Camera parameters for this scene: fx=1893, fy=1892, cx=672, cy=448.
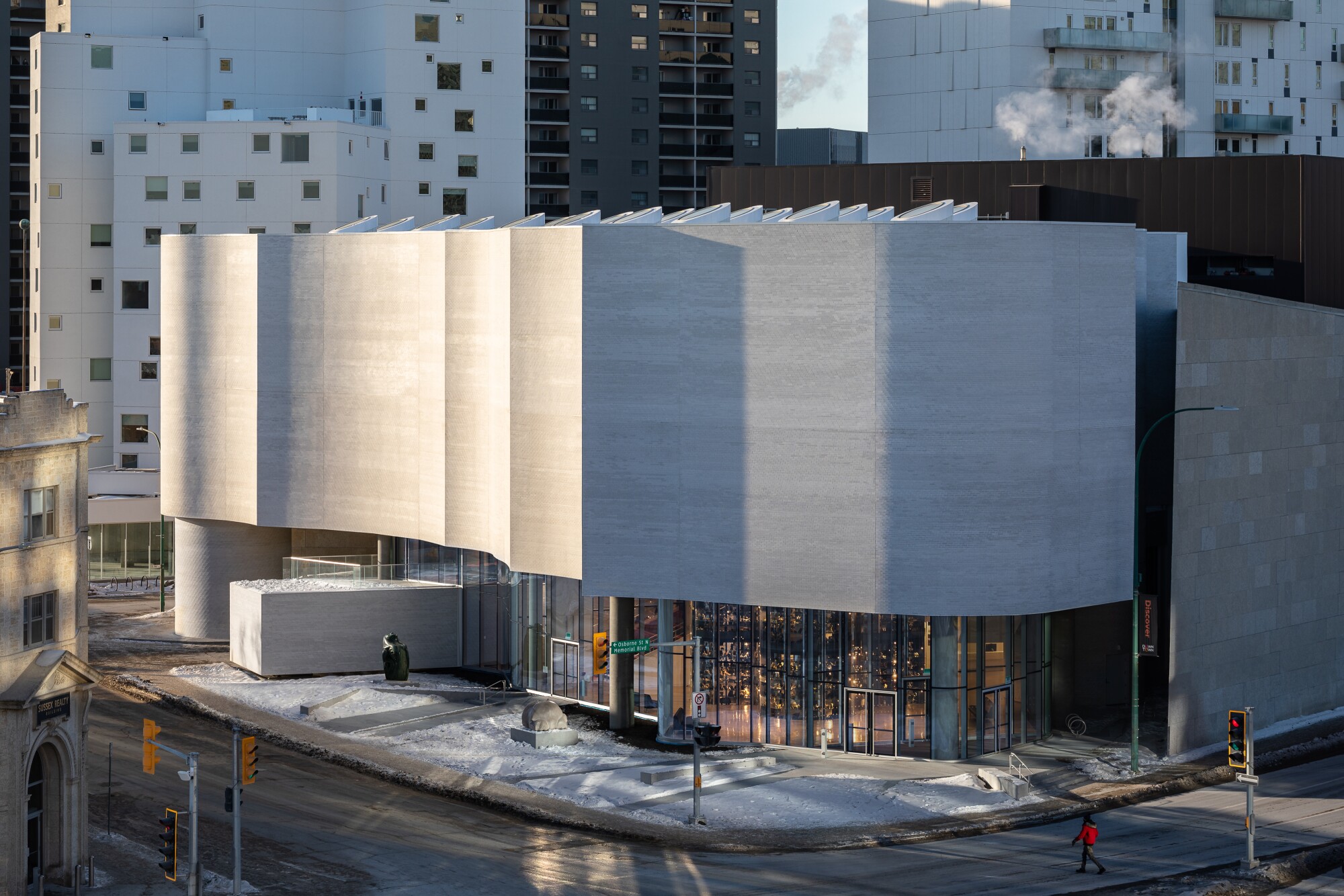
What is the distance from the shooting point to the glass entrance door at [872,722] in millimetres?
57844

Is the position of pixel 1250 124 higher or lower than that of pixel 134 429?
higher

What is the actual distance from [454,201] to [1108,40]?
137ft

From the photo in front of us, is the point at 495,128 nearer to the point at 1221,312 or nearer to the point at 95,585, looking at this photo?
the point at 95,585

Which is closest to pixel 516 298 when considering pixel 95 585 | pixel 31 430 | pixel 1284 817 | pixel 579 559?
pixel 579 559

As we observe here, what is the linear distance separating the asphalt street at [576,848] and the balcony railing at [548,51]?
10064cm

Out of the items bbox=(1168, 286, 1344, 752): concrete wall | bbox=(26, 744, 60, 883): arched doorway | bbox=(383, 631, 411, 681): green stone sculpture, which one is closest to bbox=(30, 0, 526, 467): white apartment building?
bbox=(383, 631, 411, 681): green stone sculpture

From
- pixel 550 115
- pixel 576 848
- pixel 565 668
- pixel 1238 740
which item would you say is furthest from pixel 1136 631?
pixel 550 115

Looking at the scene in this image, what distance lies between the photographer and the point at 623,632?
199 feet

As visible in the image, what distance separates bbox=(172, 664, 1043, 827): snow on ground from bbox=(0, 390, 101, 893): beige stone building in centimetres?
1415

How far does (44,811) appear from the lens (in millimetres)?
44438

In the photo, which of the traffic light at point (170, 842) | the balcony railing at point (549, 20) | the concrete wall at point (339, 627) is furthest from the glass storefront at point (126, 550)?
the balcony railing at point (549, 20)

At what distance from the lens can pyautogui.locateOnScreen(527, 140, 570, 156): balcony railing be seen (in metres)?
150

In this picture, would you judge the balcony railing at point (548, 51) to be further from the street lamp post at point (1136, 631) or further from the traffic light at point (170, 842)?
the traffic light at point (170, 842)

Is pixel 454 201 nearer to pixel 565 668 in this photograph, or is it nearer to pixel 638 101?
pixel 638 101
